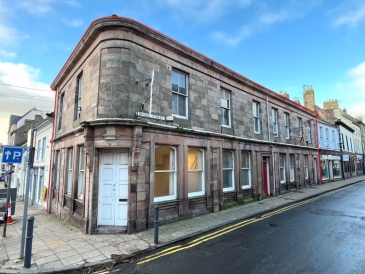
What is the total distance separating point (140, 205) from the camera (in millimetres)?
7734

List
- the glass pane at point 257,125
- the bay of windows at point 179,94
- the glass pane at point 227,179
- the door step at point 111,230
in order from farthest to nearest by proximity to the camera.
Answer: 1. the glass pane at point 257,125
2. the glass pane at point 227,179
3. the bay of windows at point 179,94
4. the door step at point 111,230

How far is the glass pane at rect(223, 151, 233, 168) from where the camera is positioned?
39.9 ft

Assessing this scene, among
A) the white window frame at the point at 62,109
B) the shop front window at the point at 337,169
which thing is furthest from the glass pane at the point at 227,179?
the shop front window at the point at 337,169

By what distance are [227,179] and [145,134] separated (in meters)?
6.15

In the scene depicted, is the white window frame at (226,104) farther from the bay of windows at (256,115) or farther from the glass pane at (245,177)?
the glass pane at (245,177)

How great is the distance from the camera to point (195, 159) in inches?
416

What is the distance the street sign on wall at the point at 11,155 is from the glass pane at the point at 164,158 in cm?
458

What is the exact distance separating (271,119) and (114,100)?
1266 centimetres

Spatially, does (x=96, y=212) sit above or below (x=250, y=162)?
below

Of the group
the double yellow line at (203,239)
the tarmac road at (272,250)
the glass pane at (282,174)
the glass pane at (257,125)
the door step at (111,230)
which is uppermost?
the glass pane at (257,125)

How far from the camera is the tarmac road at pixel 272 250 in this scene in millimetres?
4949

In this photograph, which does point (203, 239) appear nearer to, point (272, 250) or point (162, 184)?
point (272, 250)

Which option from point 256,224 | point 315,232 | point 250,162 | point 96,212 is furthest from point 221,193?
point 96,212

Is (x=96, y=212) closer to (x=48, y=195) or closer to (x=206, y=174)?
(x=206, y=174)
